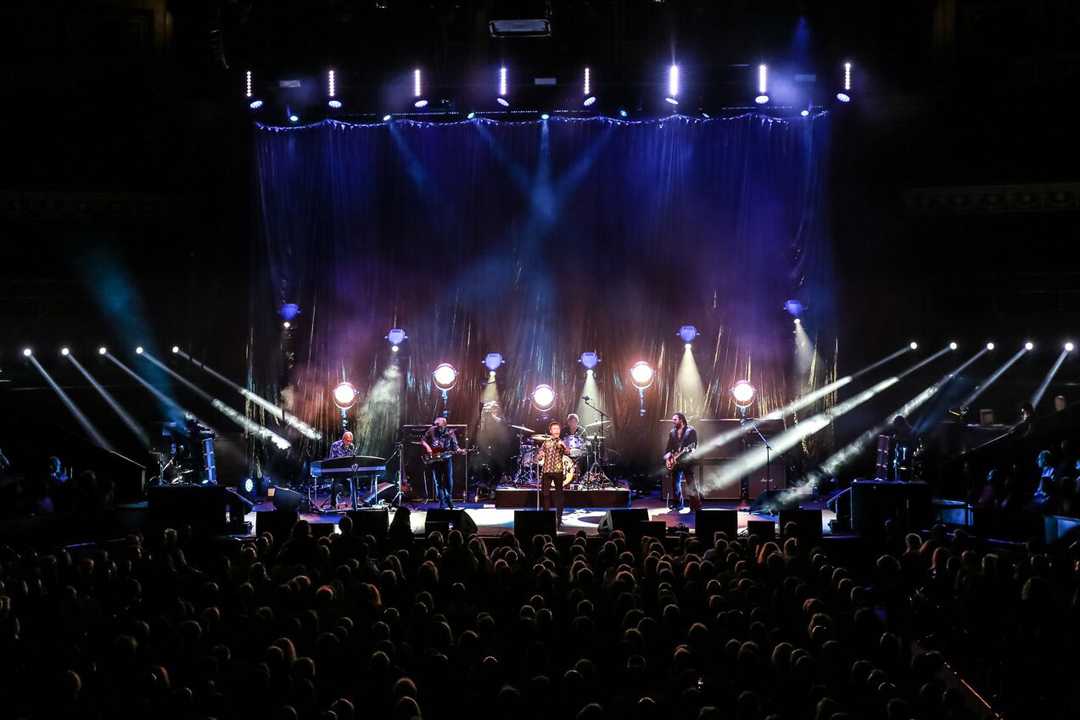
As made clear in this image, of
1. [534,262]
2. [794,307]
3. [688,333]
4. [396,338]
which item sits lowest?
[396,338]

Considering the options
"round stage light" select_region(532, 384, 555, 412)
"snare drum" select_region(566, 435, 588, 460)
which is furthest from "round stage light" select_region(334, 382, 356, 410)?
"snare drum" select_region(566, 435, 588, 460)

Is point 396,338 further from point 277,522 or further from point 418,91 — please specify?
point 277,522

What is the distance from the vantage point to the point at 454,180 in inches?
684

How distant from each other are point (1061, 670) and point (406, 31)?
499 inches

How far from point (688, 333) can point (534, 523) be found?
8.23 meters

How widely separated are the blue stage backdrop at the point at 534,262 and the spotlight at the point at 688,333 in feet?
0.67

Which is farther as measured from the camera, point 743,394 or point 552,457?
point 743,394

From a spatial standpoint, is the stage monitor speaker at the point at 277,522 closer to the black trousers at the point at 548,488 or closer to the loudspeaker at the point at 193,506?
the loudspeaker at the point at 193,506

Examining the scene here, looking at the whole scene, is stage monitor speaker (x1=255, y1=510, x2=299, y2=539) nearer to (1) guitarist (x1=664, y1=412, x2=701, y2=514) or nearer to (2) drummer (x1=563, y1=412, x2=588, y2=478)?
(2) drummer (x1=563, y1=412, x2=588, y2=478)

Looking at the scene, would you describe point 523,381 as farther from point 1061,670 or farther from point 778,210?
point 1061,670

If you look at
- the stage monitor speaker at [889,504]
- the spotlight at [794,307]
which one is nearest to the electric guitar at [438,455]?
the spotlight at [794,307]

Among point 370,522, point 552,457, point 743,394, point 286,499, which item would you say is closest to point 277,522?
point 370,522

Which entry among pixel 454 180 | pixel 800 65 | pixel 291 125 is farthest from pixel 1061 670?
pixel 291 125

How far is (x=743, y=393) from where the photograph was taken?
16719 millimetres
